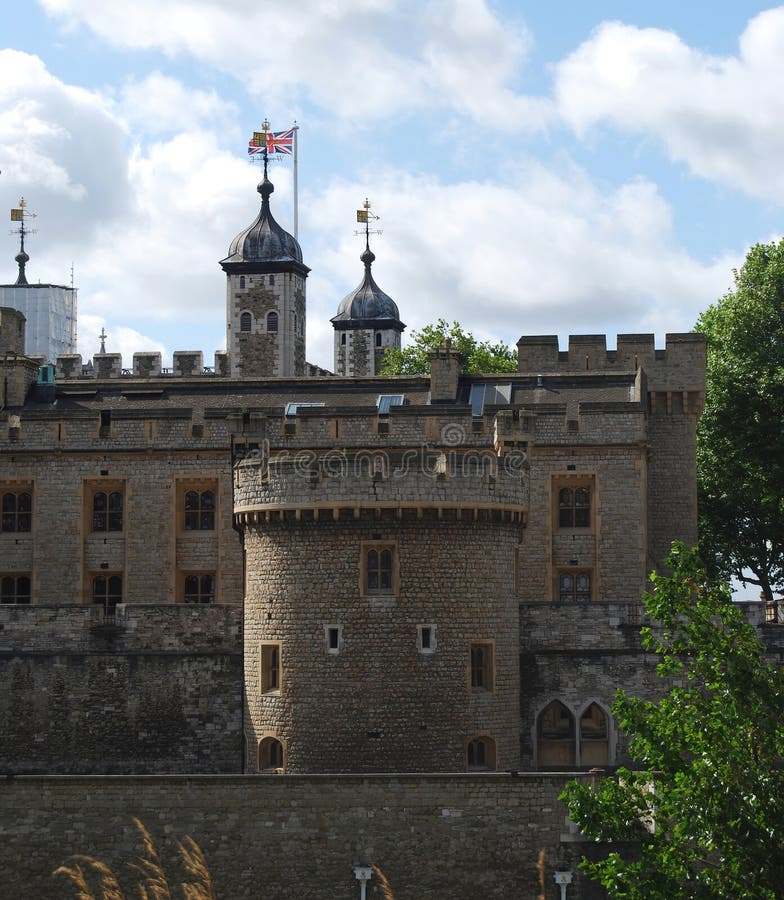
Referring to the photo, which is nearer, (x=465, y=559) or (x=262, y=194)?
(x=465, y=559)

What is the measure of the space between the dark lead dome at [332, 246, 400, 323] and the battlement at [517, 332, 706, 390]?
56.7 metres

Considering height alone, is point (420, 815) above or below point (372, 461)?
below

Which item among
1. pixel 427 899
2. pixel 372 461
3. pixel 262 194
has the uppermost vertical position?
pixel 262 194

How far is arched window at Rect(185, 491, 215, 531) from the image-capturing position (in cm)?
4747

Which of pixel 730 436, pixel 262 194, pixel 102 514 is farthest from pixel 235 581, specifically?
pixel 262 194

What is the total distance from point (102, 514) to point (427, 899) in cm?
1841

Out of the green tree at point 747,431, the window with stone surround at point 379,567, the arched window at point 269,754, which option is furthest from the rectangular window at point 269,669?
the green tree at point 747,431

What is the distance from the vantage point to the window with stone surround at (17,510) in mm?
47750

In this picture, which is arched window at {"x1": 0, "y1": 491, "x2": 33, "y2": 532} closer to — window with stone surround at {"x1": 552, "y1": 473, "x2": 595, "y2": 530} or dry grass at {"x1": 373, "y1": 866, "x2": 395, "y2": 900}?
window with stone surround at {"x1": 552, "y1": 473, "x2": 595, "y2": 530}

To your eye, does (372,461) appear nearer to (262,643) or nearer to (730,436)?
(262,643)

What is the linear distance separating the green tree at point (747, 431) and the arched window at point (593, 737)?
21.7m

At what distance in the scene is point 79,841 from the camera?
1299 inches

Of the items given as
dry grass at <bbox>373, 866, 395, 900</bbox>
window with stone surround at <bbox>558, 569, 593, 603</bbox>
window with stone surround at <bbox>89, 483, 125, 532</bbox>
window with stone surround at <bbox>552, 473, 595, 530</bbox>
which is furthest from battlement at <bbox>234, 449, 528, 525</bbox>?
window with stone surround at <bbox>89, 483, 125, 532</bbox>

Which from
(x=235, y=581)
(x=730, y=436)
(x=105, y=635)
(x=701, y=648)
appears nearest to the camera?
(x=701, y=648)
